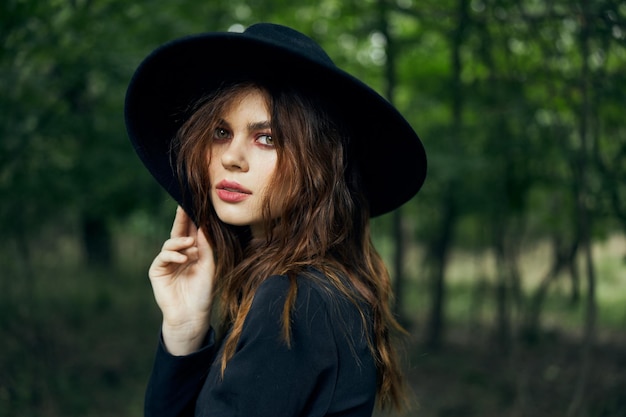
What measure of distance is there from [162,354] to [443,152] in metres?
5.20

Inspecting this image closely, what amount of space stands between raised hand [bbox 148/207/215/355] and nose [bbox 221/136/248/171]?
267mm

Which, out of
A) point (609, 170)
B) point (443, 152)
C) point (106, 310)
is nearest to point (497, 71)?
point (443, 152)

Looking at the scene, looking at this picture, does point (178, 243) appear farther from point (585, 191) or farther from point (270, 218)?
point (585, 191)

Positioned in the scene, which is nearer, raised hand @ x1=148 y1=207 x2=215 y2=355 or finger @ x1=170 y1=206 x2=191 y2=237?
raised hand @ x1=148 y1=207 x2=215 y2=355

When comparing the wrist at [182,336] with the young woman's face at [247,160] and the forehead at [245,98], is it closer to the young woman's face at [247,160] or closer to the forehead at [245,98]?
the young woman's face at [247,160]

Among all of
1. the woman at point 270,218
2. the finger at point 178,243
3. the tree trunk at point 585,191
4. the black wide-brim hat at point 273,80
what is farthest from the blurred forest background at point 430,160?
the finger at point 178,243

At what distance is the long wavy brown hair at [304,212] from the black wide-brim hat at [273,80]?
5 centimetres

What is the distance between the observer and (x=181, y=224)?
192 centimetres

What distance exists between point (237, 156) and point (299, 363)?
0.54m

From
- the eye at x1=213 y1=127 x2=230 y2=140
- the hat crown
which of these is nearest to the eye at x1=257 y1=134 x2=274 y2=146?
the eye at x1=213 y1=127 x2=230 y2=140

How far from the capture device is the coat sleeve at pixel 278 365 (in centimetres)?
126

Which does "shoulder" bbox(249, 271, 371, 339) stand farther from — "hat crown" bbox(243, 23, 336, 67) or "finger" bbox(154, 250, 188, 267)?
"hat crown" bbox(243, 23, 336, 67)

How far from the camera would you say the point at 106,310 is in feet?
34.1

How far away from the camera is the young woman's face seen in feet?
5.03
